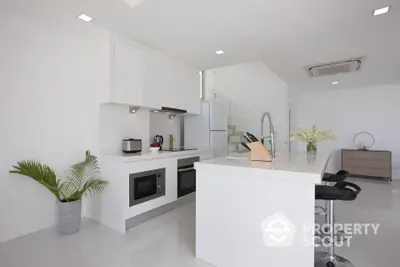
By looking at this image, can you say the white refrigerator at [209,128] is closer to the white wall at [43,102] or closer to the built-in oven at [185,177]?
the built-in oven at [185,177]

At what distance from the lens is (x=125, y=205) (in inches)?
112

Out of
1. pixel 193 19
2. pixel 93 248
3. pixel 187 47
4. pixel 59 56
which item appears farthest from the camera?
pixel 187 47

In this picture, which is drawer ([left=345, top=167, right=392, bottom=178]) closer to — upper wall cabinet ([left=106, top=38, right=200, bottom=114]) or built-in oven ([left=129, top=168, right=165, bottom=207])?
upper wall cabinet ([left=106, top=38, right=200, bottom=114])

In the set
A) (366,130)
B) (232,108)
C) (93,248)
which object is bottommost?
(93,248)

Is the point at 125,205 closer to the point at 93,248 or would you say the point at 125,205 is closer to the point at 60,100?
the point at 93,248

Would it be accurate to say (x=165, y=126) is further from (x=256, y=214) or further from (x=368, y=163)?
(x=368, y=163)

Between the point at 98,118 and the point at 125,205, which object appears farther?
the point at 98,118

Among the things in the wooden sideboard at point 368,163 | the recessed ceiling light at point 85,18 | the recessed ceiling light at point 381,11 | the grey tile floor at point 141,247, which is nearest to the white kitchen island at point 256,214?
the grey tile floor at point 141,247

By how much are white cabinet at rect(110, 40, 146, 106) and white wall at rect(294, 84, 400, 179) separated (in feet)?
18.4

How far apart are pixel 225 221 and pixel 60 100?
2639 millimetres

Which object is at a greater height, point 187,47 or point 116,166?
point 187,47

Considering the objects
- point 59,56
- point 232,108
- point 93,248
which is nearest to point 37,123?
point 59,56

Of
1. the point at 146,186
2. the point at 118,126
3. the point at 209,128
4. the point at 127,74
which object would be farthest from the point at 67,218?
the point at 209,128

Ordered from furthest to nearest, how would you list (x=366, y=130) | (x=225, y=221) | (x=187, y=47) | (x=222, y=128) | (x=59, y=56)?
(x=366, y=130) → (x=222, y=128) → (x=187, y=47) → (x=59, y=56) → (x=225, y=221)
